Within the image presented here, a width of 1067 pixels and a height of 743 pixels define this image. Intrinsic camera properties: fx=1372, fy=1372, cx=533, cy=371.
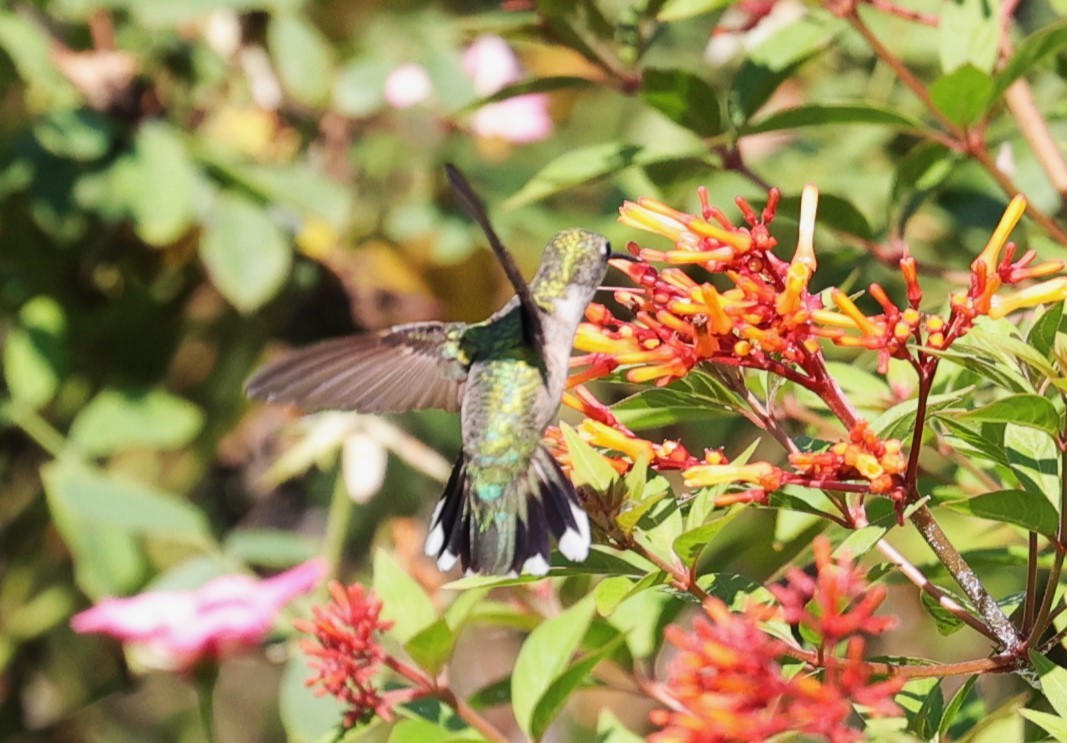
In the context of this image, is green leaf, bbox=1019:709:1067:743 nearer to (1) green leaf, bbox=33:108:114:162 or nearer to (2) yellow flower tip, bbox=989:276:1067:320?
(2) yellow flower tip, bbox=989:276:1067:320

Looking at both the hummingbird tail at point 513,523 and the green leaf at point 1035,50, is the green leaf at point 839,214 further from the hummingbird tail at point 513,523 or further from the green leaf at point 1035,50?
the hummingbird tail at point 513,523

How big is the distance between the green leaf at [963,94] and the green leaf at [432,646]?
1.80ft

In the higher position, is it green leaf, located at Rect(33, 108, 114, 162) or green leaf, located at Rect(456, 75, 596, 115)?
green leaf, located at Rect(456, 75, 596, 115)

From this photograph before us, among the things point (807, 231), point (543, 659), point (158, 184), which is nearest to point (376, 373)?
point (543, 659)

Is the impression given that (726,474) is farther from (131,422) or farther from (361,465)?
(131,422)

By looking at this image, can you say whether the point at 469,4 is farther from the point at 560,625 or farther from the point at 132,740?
the point at 560,625

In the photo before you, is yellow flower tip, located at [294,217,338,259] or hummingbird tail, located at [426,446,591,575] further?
yellow flower tip, located at [294,217,338,259]

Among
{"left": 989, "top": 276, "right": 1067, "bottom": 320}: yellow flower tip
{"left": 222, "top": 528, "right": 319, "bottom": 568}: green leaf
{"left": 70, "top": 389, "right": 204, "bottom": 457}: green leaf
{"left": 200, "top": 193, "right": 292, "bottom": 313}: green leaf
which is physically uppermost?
{"left": 989, "top": 276, "right": 1067, "bottom": 320}: yellow flower tip

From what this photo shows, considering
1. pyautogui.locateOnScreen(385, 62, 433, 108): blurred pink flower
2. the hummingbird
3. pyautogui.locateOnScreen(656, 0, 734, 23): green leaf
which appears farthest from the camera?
pyautogui.locateOnScreen(385, 62, 433, 108): blurred pink flower

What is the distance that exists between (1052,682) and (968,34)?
1.93ft

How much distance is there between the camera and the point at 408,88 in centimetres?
194

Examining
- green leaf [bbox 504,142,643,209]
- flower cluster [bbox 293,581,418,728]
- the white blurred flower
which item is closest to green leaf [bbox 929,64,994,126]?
green leaf [bbox 504,142,643,209]

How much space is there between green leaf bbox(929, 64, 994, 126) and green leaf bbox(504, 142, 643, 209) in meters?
0.24

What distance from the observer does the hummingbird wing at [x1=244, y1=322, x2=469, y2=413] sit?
3.56 ft
